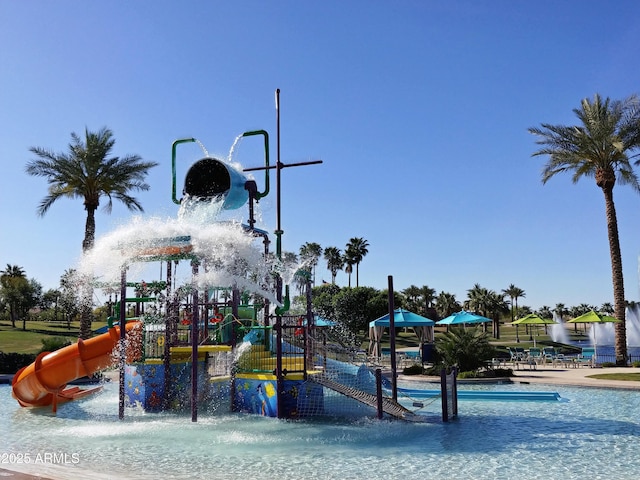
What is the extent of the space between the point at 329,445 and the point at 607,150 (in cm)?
2498

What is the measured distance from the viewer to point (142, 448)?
11.1 m

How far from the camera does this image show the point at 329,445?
11352 mm

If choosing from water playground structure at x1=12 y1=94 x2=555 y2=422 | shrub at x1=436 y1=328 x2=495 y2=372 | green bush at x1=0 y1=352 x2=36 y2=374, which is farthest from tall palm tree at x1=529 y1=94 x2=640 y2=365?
green bush at x1=0 y1=352 x2=36 y2=374

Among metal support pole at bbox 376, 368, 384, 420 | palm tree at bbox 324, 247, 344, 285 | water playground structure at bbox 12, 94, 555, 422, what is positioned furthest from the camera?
palm tree at bbox 324, 247, 344, 285

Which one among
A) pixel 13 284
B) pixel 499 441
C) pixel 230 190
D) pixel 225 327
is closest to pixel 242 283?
pixel 225 327

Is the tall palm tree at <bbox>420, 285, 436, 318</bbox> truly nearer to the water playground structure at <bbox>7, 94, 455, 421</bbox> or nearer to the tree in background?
the tree in background

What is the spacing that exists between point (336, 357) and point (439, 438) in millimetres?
3977

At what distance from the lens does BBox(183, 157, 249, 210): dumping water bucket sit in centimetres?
1570

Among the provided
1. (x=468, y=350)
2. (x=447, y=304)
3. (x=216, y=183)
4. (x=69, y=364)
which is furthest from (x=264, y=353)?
(x=447, y=304)

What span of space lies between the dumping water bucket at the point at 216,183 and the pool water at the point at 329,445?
5.72 meters

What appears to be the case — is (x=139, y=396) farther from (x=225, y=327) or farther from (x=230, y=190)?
(x=230, y=190)

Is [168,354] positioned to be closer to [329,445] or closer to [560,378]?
[329,445]

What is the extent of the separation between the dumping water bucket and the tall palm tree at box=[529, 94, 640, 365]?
21.0 metres

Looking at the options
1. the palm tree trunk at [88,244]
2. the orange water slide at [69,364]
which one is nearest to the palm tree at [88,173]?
the palm tree trunk at [88,244]
